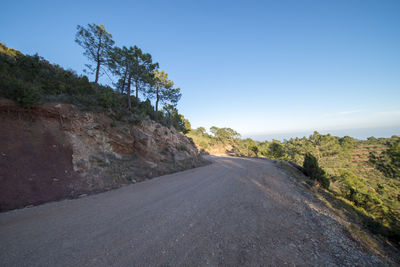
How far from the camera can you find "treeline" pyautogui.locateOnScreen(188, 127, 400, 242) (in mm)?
8885

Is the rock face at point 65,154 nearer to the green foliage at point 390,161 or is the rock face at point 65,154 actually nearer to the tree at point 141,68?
the tree at point 141,68

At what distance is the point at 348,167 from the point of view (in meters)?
35.5

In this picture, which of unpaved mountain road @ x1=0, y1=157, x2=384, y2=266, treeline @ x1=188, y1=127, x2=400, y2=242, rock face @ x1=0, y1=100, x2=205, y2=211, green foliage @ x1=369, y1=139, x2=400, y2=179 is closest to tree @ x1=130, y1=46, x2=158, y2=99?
rock face @ x1=0, y1=100, x2=205, y2=211

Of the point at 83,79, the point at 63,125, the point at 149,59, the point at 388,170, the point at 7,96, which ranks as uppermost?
the point at 149,59

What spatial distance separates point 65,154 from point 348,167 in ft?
185

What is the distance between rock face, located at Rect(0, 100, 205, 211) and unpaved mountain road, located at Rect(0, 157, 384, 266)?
1035 mm

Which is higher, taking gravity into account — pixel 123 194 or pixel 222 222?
pixel 222 222

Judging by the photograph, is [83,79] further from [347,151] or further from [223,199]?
[347,151]

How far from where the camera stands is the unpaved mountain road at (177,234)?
7.66ft

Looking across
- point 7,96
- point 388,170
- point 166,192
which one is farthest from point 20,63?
point 388,170

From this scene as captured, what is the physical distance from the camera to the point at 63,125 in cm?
754

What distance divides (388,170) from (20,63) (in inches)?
1522

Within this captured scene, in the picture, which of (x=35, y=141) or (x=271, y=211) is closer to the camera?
(x=271, y=211)

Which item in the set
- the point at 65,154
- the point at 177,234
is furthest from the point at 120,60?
the point at 177,234
